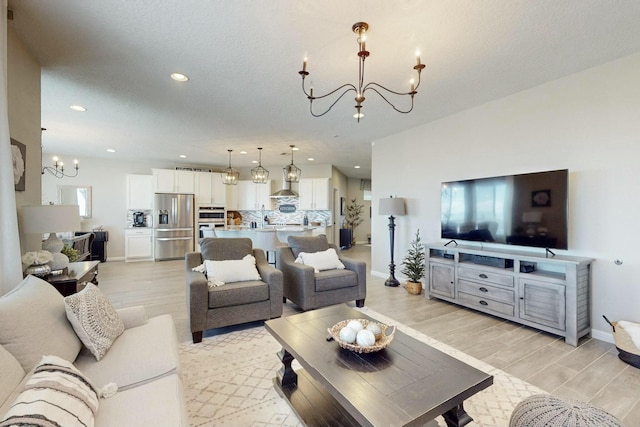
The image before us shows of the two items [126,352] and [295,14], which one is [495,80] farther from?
[126,352]

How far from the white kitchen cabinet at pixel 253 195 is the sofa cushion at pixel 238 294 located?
17.9ft

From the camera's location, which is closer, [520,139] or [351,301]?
[520,139]

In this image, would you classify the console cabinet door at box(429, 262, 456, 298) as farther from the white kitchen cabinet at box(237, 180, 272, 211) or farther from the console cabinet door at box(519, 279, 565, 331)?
the white kitchen cabinet at box(237, 180, 272, 211)

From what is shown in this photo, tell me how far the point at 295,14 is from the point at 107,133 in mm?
4758

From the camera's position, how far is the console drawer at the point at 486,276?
317cm

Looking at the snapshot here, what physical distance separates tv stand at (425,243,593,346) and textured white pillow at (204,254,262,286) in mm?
2513

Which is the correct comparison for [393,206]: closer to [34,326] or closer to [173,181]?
[34,326]

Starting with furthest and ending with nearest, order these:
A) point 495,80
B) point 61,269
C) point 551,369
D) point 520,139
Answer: point 520,139, point 495,80, point 61,269, point 551,369

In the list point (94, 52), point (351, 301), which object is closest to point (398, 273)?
point (351, 301)

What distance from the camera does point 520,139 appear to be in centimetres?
343

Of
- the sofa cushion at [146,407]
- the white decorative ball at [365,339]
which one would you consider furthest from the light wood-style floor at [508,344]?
the sofa cushion at [146,407]

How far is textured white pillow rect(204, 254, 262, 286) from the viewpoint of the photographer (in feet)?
10.0

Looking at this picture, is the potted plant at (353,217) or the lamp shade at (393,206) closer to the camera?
the lamp shade at (393,206)

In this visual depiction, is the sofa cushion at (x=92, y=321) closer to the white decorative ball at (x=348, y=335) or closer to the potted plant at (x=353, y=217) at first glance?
the white decorative ball at (x=348, y=335)
